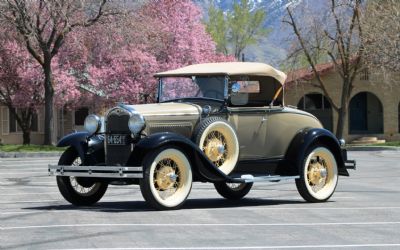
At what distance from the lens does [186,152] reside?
41.0 ft

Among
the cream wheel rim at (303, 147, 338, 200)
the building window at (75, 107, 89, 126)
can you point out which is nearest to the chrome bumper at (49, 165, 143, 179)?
the cream wheel rim at (303, 147, 338, 200)

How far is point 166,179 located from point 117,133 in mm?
1079

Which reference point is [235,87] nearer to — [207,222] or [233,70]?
[233,70]

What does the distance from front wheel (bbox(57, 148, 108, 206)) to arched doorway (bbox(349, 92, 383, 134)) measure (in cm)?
4408

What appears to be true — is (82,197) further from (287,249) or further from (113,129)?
(287,249)

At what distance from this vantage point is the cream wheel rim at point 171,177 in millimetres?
12172

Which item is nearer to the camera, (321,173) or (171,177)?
(171,177)

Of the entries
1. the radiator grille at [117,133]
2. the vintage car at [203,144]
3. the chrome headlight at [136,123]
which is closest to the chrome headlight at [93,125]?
the vintage car at [203,144]

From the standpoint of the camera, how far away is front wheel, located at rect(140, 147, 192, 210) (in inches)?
470

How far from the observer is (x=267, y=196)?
15.4 meters

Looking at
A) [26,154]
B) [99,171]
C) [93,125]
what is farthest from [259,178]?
[26,154]

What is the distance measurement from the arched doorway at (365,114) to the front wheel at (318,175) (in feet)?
139

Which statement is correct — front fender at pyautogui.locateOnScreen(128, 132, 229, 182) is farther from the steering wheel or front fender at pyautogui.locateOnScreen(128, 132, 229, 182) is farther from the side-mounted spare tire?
the steering wheel

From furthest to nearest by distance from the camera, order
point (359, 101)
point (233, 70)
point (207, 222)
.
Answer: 1. point (359, 101)
2. point (233, 70)
3. point (207, 222)
